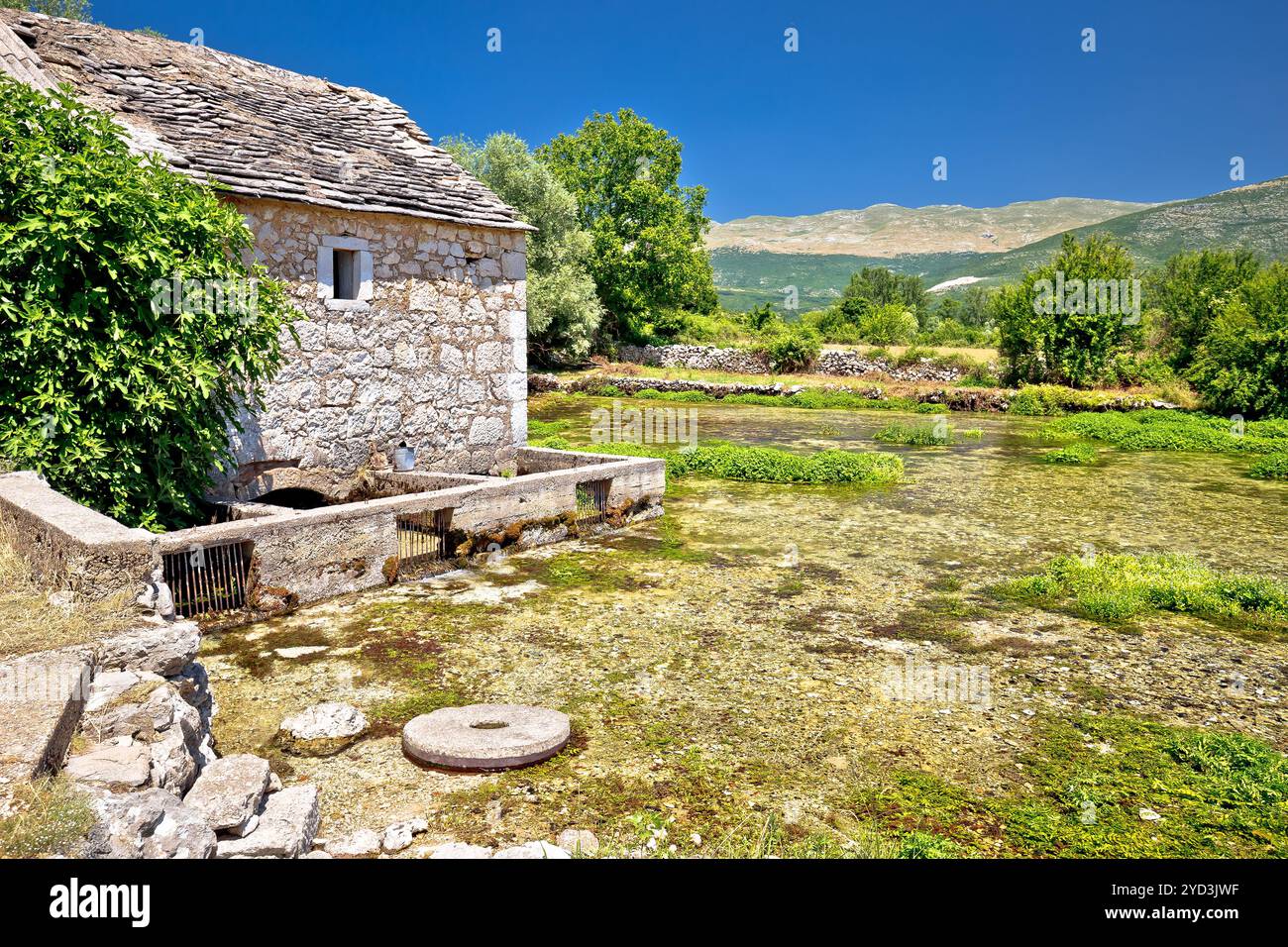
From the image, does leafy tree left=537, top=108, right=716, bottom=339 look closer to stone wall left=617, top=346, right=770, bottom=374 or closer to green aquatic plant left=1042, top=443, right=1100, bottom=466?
stone wall left=617, top=346, right=770, bottom=374

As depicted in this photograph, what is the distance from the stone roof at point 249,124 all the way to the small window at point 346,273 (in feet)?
2.03

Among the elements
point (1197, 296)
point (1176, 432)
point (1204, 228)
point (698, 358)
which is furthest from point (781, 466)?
point (1204, 228)

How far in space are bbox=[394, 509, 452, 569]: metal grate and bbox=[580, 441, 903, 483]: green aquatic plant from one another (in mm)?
5172

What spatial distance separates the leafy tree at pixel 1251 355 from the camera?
68.3ft

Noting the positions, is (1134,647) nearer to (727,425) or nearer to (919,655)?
(919,655)

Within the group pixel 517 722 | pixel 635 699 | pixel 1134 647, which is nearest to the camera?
pixel 517 722

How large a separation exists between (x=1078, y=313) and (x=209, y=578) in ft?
91.4

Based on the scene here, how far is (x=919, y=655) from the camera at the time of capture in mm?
6082

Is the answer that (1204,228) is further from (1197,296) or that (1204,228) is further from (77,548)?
(77,548)

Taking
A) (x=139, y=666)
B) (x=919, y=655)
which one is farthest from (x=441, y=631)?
(x=919, y=655)

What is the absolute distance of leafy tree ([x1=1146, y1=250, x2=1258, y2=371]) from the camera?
2683 cm

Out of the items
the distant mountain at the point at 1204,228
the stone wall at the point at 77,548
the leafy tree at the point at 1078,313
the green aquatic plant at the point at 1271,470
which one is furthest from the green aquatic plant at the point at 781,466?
the distant mountain at the point at 1204,228

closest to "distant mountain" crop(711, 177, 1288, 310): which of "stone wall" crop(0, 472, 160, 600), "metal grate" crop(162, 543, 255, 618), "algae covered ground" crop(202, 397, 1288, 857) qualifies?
"algae covered ground" crop(202, 397, 1288, 857)
